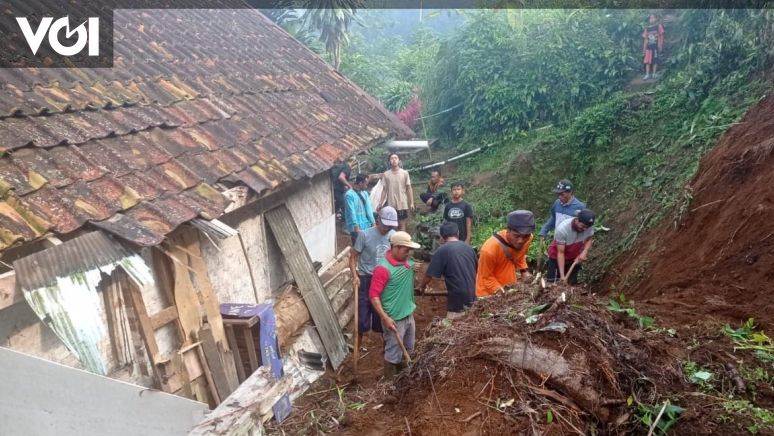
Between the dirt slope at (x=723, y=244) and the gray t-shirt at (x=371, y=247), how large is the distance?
2.98 meters

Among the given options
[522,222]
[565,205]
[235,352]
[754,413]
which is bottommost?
[235,352]

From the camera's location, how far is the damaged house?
131 inches

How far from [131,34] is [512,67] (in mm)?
13315

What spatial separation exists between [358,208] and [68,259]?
5423mm

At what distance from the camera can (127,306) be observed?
424cm

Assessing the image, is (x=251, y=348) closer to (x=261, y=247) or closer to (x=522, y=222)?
(x=261, y=247)

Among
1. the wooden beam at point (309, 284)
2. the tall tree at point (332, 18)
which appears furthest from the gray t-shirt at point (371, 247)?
the tall tree at point (332, 18)

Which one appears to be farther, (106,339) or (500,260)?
(500,260)

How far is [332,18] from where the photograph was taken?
16.5 m

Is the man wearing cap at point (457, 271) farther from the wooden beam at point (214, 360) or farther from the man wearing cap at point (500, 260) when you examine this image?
the wooden beam at point (214, 360)

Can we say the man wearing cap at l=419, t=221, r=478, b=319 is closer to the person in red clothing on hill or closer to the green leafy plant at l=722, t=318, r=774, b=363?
the green leafy plant at l=722, t=318, r=774, b=363

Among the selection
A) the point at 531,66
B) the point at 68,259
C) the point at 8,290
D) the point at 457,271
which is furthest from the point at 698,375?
the point at 531,66

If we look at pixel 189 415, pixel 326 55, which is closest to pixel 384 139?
pixel 189 415

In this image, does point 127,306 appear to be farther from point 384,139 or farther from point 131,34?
point 384,139
